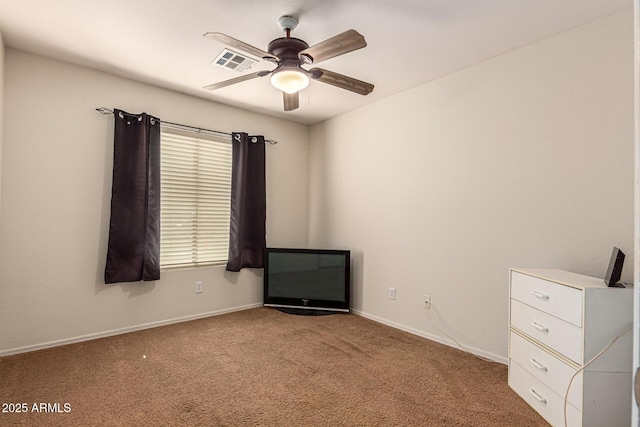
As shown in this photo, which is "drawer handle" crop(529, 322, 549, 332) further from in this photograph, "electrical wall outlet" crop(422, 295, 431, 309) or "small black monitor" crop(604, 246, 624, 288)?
"electrical wall outlet" crop(422, 295, 431, 309)

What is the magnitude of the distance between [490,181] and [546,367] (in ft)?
4.73

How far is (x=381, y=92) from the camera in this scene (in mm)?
3482

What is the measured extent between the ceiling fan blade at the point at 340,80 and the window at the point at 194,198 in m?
1.98

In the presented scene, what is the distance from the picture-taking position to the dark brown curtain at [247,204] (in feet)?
12.9

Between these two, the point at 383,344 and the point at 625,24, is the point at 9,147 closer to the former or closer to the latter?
the point at 383,344

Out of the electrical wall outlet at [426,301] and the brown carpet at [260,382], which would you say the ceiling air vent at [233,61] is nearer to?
the brown carpet at [260,382]

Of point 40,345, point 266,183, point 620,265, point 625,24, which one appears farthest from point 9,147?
point 625,24

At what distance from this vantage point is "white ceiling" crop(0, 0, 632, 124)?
210 centimetres

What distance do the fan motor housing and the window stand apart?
1.87m


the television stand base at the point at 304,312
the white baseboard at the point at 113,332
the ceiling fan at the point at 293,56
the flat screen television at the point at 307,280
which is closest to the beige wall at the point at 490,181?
the flat screen television at the point at 307,280

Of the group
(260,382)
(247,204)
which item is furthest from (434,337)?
(247,204)

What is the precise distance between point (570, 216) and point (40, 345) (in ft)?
14.1

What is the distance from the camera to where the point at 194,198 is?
3.74 meters

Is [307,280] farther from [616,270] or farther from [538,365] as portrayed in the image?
[616,270]
